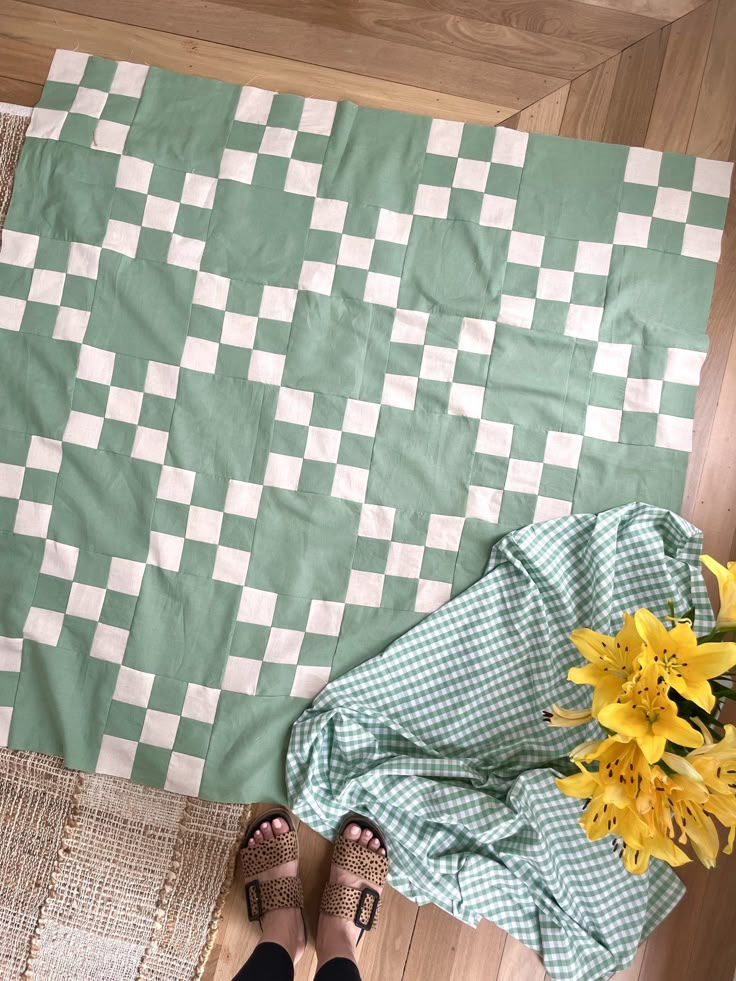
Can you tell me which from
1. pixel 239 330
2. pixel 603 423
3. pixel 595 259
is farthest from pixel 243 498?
pixel 595 259

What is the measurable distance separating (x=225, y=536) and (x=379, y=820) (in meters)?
0.52

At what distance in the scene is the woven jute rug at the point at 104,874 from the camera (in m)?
1.24

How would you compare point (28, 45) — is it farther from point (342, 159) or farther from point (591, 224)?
point (591, 224)

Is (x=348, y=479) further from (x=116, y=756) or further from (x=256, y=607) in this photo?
(x=116, y=756)

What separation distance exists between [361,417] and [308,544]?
0.74ft

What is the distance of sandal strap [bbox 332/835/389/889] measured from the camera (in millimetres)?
1226

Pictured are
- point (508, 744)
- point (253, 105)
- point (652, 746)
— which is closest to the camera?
point (652, 746)

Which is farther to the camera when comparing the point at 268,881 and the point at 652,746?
the point at 268,881

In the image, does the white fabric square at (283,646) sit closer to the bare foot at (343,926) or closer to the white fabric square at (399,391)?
the bare foot at (343,926)

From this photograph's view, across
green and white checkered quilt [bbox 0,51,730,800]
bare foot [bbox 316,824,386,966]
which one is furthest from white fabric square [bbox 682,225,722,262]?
bare foot [bbox 316,824,386,966]

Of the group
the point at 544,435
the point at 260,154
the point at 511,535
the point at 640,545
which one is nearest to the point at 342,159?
the point at 260,154

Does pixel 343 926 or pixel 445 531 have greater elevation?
pixel 445 531

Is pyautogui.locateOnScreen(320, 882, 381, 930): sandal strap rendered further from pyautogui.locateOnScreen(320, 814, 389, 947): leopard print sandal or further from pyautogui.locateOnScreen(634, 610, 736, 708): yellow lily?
pyautogui.locateOnScreen(634, 610, 736, 708): yellow lily

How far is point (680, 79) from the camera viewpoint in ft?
4.41
